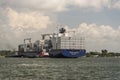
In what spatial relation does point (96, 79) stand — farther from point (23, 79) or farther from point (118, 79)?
point (23, 79)

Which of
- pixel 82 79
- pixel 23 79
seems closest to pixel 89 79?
pixel 82 79

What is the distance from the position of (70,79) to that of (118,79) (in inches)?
319

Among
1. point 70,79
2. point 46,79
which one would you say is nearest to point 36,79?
point 46,79

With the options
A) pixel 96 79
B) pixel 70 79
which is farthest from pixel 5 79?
pixel 96 79

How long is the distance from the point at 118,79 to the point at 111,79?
1.24m

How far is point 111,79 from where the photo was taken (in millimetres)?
64938

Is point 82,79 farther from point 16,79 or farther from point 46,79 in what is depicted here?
point 16,79

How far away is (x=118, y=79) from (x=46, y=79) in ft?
40.0

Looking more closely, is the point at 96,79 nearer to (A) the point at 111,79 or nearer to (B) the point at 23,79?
(A) the point at 111,79

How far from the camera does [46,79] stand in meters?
64.5

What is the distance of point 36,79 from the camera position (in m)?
64.2

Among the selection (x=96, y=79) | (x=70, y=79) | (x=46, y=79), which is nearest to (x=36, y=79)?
(x=46, y=79)

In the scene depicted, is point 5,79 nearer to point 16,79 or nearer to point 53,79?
point 16,79

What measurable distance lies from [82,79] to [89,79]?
119 cm
